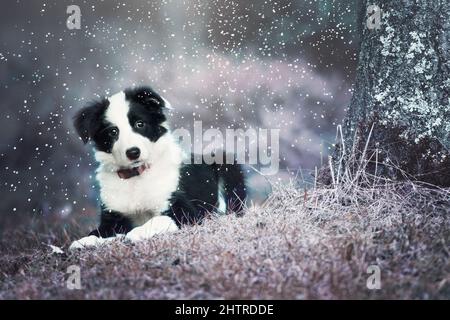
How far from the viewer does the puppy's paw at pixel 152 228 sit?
10.7 feet

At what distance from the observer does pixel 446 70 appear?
10.7 feet

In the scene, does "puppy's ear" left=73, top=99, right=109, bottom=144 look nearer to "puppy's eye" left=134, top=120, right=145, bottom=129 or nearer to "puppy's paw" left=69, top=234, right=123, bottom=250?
"puppy's eye" left=134, top=120, right=145, bottom=129

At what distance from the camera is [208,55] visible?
178 inches

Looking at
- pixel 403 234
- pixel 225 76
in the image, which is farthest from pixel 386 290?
pixel 225 76

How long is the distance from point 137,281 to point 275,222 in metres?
0.97

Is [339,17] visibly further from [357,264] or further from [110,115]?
[357,264]

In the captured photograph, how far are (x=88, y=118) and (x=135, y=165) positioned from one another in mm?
461

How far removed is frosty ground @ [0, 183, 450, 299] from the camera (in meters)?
2.24

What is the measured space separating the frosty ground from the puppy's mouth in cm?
61

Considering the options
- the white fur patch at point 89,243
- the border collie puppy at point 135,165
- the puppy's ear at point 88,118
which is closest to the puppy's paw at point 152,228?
the border collie puppy at point 135,165

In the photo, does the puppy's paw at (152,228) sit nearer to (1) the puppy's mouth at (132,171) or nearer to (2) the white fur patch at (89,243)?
(2) the white fur patch at (89,243)

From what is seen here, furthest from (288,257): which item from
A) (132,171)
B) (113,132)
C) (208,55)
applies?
(208,55)

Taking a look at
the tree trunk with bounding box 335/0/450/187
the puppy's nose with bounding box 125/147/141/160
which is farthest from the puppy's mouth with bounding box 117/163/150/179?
the tree trunk with bounding box 335/0/450/187

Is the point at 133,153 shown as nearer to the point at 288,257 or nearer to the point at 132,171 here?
the point at 132,171
